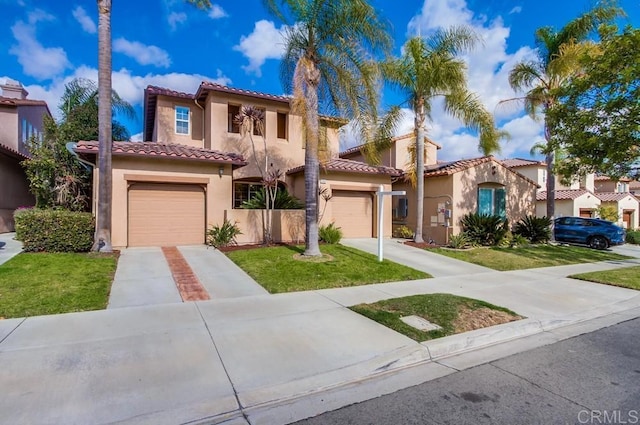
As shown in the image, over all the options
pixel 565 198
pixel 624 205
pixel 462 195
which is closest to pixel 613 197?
pixel 624 205

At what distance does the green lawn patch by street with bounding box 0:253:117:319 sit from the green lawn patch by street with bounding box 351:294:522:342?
4956 millimetres

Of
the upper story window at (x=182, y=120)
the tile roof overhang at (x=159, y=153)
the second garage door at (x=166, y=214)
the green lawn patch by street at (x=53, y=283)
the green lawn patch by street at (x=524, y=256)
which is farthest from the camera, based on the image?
the upper story window at (x=182, y=120)

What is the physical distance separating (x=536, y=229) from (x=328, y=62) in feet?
46.0

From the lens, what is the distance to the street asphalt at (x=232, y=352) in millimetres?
3502

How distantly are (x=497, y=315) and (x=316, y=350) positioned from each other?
11.7ft

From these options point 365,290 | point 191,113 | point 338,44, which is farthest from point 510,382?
point 191,113

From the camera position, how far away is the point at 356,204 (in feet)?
57.6

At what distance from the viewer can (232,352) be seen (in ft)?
15.3

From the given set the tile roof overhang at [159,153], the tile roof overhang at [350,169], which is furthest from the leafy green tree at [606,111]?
the tile roof overhang at [159,153]

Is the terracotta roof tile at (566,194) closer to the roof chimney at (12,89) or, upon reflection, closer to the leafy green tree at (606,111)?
the leafy green tree at (606,111)

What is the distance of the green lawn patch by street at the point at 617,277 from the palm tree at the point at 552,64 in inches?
254

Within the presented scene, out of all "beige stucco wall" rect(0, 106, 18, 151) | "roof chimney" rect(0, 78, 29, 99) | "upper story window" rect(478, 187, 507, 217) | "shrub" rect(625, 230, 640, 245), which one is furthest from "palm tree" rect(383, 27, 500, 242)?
"roof chimney" rect(0, 78, 29, 99)

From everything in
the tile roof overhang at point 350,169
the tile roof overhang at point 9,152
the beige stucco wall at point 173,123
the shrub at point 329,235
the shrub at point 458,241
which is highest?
the beige stucco wall at point 173,123

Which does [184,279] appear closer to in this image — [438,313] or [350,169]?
[438,313]
